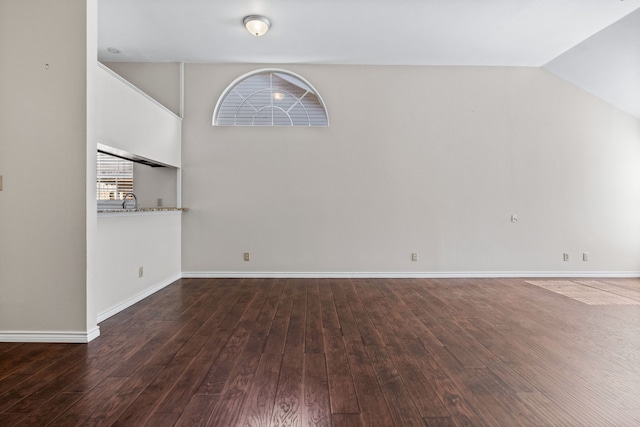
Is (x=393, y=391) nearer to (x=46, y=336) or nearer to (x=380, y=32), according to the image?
(x=46, y=336)

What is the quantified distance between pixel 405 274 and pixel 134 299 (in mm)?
A: 3392

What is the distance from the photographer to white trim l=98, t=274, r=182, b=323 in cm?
303

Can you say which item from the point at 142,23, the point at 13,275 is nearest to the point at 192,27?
the point at 142,23

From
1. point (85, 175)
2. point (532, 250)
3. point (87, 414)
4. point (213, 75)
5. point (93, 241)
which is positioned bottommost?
point (87, 414)

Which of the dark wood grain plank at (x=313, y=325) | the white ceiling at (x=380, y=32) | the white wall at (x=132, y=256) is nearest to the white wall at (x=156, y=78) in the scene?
the white ceiling at (x=380, y=32)

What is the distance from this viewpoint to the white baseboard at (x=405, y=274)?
15.7 ft

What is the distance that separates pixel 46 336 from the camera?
2473 millimetres

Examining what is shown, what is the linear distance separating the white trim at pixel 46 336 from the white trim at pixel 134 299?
454 millimetres

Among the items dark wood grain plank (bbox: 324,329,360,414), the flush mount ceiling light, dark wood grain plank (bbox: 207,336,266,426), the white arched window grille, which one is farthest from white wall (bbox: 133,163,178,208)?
dark wood grain plank (bbox: 324,329,360,414)

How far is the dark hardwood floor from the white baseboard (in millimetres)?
1236

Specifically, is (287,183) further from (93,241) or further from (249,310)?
(93,241)

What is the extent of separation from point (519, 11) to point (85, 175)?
4.27 metres

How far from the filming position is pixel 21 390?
5.90 ft

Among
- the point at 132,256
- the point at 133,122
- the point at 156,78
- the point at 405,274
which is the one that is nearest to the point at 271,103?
the point at 156,78
